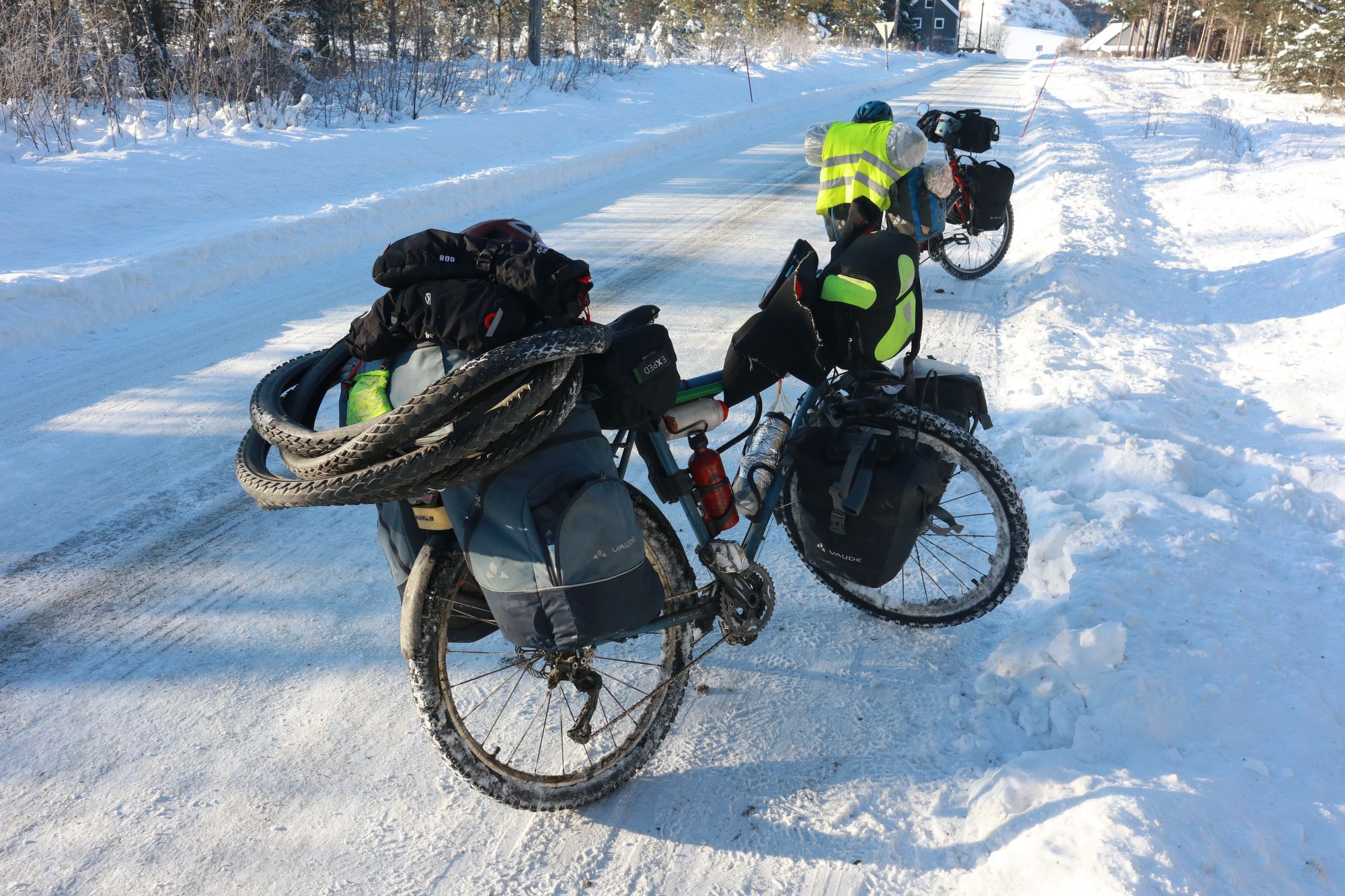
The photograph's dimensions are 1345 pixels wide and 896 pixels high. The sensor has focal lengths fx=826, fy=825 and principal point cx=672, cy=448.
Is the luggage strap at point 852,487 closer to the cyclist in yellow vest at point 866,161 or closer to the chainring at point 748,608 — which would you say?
the chainring at point 748,608

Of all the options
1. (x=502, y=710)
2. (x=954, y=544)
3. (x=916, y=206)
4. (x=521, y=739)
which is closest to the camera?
(x=521, y=739)

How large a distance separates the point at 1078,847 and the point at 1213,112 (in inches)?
913

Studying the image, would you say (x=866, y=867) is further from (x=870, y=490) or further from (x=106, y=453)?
(x=106, y=453)

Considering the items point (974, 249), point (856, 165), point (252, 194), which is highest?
point (856, 165)

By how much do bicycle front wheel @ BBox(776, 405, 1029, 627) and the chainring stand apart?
1.19 ft

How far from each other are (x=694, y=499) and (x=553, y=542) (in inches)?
32.1

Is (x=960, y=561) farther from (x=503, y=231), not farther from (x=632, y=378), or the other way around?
(x=503, y=231)

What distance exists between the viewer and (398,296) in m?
2.02

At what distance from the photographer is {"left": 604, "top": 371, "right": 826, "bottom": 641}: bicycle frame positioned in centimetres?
248

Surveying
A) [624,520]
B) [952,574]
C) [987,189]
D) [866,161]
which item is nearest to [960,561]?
[952,574]

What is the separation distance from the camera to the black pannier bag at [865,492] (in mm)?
2738

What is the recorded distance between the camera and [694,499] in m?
2.64

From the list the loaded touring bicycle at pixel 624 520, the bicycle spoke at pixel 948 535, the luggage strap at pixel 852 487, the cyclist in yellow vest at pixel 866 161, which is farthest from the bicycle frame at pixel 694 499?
the cyclist in yellow vest at pixel 866 161

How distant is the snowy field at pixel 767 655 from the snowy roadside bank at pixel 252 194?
0.09 m
